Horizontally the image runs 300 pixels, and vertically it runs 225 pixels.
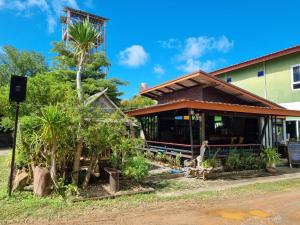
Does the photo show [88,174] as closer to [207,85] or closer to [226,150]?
[226,150]

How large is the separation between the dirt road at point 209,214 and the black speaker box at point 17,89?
3403 mm

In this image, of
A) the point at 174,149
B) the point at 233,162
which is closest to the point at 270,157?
the point at 233,162

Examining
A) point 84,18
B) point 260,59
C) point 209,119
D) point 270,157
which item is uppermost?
A: point 84,18

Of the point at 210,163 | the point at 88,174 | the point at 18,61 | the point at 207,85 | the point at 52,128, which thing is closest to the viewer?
the point at 52,128

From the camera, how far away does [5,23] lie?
2280 cm

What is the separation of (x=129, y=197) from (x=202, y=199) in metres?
1.92

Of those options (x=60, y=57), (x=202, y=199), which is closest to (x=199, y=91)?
(x=202, y=199)

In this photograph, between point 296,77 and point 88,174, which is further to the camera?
point 296,77

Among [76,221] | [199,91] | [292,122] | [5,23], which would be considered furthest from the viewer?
[5,23]

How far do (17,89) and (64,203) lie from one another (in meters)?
3.18

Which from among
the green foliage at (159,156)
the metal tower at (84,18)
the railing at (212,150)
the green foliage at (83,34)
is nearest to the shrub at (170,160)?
the railing at (212,150)

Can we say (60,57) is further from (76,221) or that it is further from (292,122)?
(76,221)

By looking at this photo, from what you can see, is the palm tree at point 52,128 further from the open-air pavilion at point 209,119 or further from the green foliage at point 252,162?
the green foliage at point 252,162

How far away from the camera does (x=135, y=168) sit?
24.9ft
